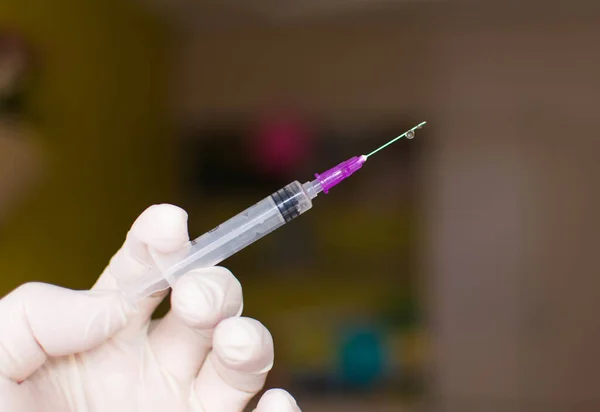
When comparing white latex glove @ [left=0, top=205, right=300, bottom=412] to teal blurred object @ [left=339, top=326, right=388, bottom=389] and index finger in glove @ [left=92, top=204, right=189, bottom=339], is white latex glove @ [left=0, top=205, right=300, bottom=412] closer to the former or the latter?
index finger in glove @ [left=92, top=204, right=189, bottom=339]

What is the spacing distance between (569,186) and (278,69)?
1366mm

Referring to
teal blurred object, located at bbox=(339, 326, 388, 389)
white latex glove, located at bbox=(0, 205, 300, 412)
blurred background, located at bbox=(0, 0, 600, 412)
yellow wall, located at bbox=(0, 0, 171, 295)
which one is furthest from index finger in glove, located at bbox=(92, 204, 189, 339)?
teal blurred object, located at bbox=(339, 326, 388, 389)

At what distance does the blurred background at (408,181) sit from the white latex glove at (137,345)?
187 cm

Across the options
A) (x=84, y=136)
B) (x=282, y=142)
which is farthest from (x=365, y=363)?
(x=84, y=136)

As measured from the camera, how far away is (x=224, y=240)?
2.15 feet

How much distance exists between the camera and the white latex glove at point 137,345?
0.61 meters

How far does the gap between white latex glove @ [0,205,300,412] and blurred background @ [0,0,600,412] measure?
187 centimetres

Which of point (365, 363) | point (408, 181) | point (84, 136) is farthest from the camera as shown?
point (408, 181)

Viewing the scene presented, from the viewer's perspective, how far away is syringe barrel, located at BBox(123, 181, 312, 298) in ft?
2.14

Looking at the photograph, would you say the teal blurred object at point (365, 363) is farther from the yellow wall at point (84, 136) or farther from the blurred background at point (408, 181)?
the yellow wall at point (84, 136)

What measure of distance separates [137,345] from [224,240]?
6.7 inches

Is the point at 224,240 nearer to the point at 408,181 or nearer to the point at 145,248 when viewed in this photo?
the point at 145,248

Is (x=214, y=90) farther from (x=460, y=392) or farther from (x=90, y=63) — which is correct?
(x=460, y=392)

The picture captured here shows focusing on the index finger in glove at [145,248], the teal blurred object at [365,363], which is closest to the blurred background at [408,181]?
the teal blurred object at [365,363]
